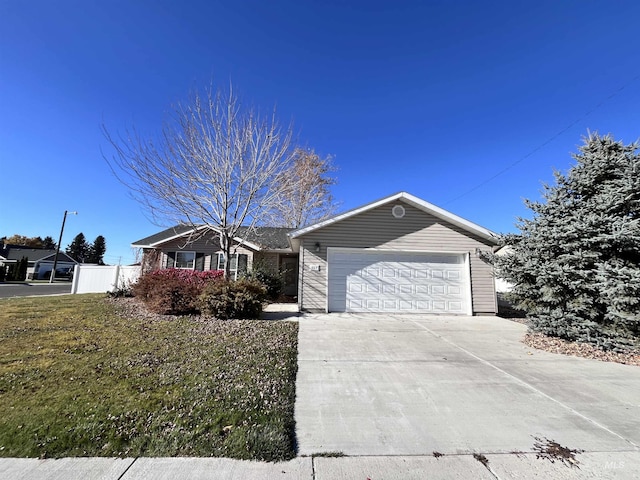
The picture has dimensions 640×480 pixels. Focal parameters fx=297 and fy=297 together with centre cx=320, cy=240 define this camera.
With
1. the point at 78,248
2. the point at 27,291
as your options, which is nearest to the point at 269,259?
the point at 27,291

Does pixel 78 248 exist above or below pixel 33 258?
above

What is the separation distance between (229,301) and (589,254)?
28.6 feet

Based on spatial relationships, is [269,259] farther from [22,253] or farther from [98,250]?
[98,250]

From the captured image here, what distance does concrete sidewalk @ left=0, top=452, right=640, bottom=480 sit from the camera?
2264mm

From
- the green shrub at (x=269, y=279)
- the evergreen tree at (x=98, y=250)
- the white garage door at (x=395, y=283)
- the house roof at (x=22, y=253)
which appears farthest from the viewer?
the evergreen tree at (x=98, y=250)

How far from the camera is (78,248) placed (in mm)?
60094

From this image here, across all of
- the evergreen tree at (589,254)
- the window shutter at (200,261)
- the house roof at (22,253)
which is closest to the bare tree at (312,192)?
the window shutter at (200,261)

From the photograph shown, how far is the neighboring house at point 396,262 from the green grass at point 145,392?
13.0 feet

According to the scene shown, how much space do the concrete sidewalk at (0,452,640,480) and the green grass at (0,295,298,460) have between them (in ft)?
0.39

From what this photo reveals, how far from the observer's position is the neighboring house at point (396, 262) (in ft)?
34.5

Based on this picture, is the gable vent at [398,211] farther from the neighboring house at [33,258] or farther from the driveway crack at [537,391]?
the neighboring house at [33,258]

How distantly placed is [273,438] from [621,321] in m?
7.18

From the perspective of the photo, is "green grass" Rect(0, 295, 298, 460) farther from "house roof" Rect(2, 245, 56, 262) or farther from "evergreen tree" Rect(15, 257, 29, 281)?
"house roof" Rect(2, 245, 56, 262)

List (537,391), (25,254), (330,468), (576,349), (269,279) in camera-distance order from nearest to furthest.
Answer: (330,468) < (537,391) < (576,349) < (269,279) < (25,254)
